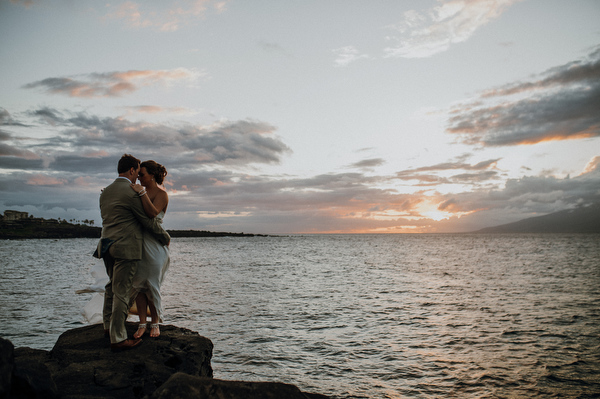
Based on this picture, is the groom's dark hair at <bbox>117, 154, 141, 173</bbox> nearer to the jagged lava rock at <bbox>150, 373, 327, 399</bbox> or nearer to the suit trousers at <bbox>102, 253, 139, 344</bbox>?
the suit trousers at <bbox>102, 253, 139, 344</bbox>

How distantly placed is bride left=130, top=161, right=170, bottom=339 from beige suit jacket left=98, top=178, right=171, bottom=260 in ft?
0.80

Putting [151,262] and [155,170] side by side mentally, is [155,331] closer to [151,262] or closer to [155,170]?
[151,262]

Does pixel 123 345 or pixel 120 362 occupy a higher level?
pixel 123 345

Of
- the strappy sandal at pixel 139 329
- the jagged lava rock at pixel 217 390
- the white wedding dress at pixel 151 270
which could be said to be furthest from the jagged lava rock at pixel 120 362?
the jagged lava rock at pixel 217 390

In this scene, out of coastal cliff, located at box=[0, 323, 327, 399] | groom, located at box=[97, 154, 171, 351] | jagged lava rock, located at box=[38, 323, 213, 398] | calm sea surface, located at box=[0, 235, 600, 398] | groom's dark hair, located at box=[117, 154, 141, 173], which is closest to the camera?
coastal cliff, located at box=[0, 323, 327, 399]

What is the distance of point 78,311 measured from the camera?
15.0 metres

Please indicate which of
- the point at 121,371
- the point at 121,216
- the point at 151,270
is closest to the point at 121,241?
the point at 121,216

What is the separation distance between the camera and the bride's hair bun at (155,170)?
249 inches

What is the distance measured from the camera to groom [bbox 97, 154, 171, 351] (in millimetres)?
5695

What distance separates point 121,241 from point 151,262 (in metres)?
0.66

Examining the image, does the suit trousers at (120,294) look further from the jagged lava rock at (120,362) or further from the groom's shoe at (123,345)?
the jagged lava rock at (120,362)

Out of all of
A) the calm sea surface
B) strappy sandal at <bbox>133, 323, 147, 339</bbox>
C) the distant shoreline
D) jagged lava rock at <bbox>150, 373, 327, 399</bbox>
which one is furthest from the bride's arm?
the distant shoreline

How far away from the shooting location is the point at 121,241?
570 cm

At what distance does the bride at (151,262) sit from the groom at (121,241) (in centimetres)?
23
